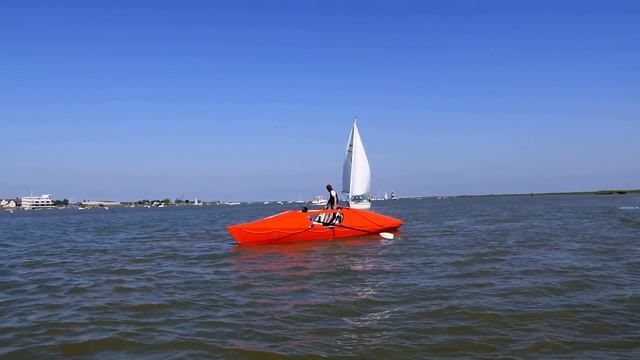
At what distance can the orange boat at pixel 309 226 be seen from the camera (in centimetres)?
2014

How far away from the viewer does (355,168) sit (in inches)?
1886

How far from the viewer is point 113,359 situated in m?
6.20

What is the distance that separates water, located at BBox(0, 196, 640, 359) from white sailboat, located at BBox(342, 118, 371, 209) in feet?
104

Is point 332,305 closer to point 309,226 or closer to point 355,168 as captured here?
point 309,226

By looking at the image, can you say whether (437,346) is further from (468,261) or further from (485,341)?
(468,261)

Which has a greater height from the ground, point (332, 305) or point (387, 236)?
point (387, 236)

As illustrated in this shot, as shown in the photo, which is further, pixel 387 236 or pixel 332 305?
pixel 387 236

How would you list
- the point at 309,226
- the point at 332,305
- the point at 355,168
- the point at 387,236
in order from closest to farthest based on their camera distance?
the point at 332,305 < the point at 309,226 < the point at 387,236 < the point at 355,168

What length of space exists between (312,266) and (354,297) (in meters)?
4.53

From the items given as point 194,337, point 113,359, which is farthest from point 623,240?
point 113,359

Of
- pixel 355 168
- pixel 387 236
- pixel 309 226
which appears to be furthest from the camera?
pixel 355 168

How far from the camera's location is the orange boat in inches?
793

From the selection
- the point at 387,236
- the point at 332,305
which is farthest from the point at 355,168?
the point at 332,305

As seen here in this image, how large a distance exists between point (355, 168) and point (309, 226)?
27.5 meters
